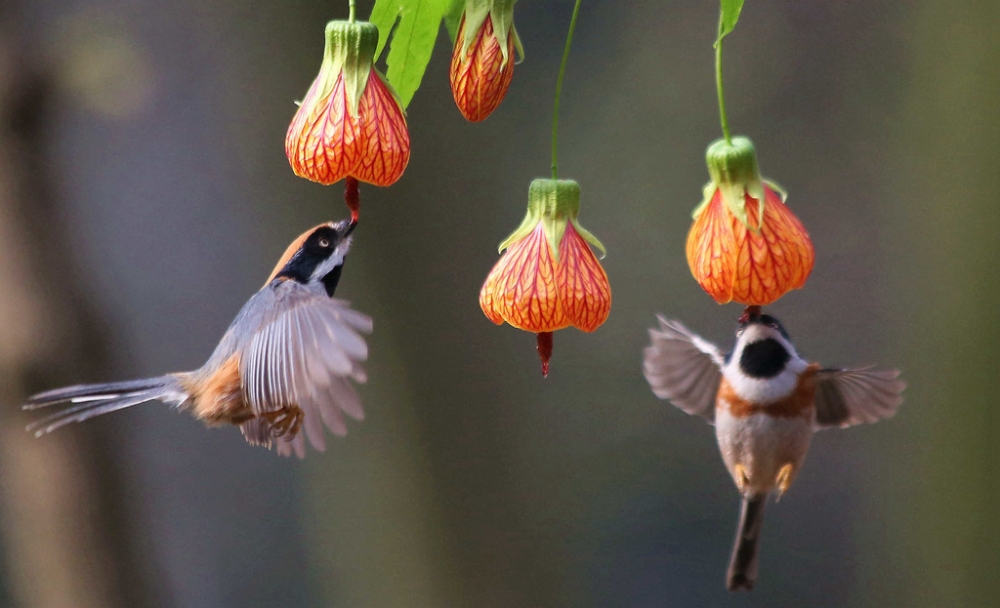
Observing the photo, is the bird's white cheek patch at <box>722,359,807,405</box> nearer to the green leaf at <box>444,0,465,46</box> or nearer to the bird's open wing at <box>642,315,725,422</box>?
the bird's open wing at <box>642,315,725,422</box>

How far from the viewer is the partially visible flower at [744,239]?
2.90ft

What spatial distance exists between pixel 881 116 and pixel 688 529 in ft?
4.37

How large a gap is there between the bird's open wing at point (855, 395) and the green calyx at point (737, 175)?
0.44m

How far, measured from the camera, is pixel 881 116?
2.97 meters

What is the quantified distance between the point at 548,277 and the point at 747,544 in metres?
0.81

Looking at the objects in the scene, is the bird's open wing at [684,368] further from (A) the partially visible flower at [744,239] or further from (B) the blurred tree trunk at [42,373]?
(B) the blurred tree trunk at [42,373]

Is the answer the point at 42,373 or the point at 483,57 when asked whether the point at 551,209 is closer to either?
the point at 483,57

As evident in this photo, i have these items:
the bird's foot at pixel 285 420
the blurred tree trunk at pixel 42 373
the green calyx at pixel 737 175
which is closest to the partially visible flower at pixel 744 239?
the green calyx at pixel 737 175

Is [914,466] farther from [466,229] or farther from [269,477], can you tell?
[269,477]

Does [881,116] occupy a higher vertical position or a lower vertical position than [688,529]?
higher

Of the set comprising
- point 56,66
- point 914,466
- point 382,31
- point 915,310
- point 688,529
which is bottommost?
point 688,529

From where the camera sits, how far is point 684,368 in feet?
4.91

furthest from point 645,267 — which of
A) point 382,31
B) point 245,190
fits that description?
point 382,31

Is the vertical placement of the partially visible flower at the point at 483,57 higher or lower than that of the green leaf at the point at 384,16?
lower
